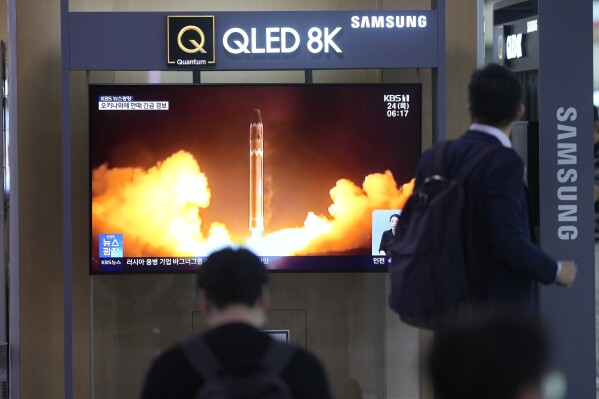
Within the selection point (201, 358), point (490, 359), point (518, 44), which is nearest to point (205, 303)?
point (201, 358)

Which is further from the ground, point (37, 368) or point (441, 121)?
point (441, 121)

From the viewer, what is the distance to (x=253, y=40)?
5242mm

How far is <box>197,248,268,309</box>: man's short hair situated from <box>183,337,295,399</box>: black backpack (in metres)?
0.18

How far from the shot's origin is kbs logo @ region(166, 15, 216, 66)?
521cm

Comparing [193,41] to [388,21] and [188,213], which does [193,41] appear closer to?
[188,213]

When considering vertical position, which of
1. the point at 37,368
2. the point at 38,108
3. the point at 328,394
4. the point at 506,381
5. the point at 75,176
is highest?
the point at 38,108

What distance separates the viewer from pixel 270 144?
5.39 metres

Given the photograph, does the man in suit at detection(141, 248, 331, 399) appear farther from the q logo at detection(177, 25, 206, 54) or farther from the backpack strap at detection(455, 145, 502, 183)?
the q logo at detection(177, 25, 206, 54)

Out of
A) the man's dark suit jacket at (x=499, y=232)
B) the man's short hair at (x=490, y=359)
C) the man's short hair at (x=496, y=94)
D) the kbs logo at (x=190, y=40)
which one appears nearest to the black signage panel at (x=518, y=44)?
the kbs logo at (x=190, y=40)

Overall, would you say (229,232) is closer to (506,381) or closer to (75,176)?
(75,176)

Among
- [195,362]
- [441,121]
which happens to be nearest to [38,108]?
[441,121]

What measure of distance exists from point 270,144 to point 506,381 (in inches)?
152

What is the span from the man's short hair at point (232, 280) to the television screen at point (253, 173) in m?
2.76

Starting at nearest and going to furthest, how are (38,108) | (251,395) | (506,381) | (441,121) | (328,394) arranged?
(506,381) < (251,395) < (328,394) < (441,121) < (38,108)
